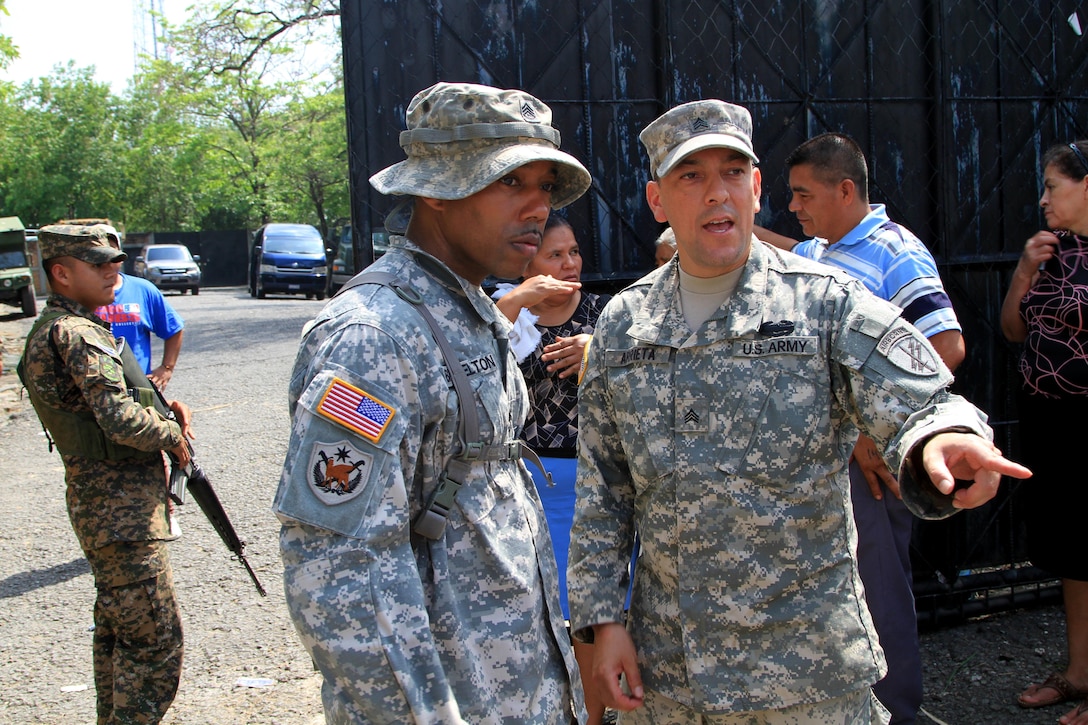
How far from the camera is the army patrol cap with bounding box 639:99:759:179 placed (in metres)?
2.03

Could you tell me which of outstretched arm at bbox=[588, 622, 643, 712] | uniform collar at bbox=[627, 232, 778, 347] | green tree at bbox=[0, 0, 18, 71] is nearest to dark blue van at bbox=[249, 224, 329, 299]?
green tree at bbox=[0, 0, 18, 71]

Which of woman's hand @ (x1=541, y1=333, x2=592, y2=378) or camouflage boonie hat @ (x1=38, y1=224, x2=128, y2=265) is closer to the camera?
woman's hand @ (x1=541, y1=333, x2=592, y2=378)

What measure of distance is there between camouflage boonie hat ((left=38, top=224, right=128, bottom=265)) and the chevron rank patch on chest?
8.75ft

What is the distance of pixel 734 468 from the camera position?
6.39ft

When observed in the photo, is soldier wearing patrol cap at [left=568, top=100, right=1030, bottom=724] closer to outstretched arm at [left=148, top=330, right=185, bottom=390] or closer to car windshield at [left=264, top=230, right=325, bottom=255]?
outstretched arm at [left=148, top=330, right=185, bottom=390]

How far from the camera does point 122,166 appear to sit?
4281 cm

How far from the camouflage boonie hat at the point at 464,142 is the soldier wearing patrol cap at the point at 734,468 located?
0.41 meters

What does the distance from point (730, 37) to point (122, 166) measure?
4438 cm

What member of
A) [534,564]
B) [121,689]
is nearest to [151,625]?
[121,689]

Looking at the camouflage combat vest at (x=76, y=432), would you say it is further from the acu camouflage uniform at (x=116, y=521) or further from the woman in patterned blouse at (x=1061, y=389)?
the woman in patterned blouse at (x=1061, y=389)

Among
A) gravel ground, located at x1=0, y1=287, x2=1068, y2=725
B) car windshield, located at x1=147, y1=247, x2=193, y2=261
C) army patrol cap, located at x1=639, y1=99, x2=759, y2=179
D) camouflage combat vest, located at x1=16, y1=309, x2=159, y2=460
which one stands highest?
car windshield, located at x1=147, y1=247, x2=193, y2=261

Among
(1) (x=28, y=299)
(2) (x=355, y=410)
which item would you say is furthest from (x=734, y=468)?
(1) (x=28, y=299)

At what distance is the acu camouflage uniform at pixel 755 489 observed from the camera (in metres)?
1.92

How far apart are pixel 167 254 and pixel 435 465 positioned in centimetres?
2974
